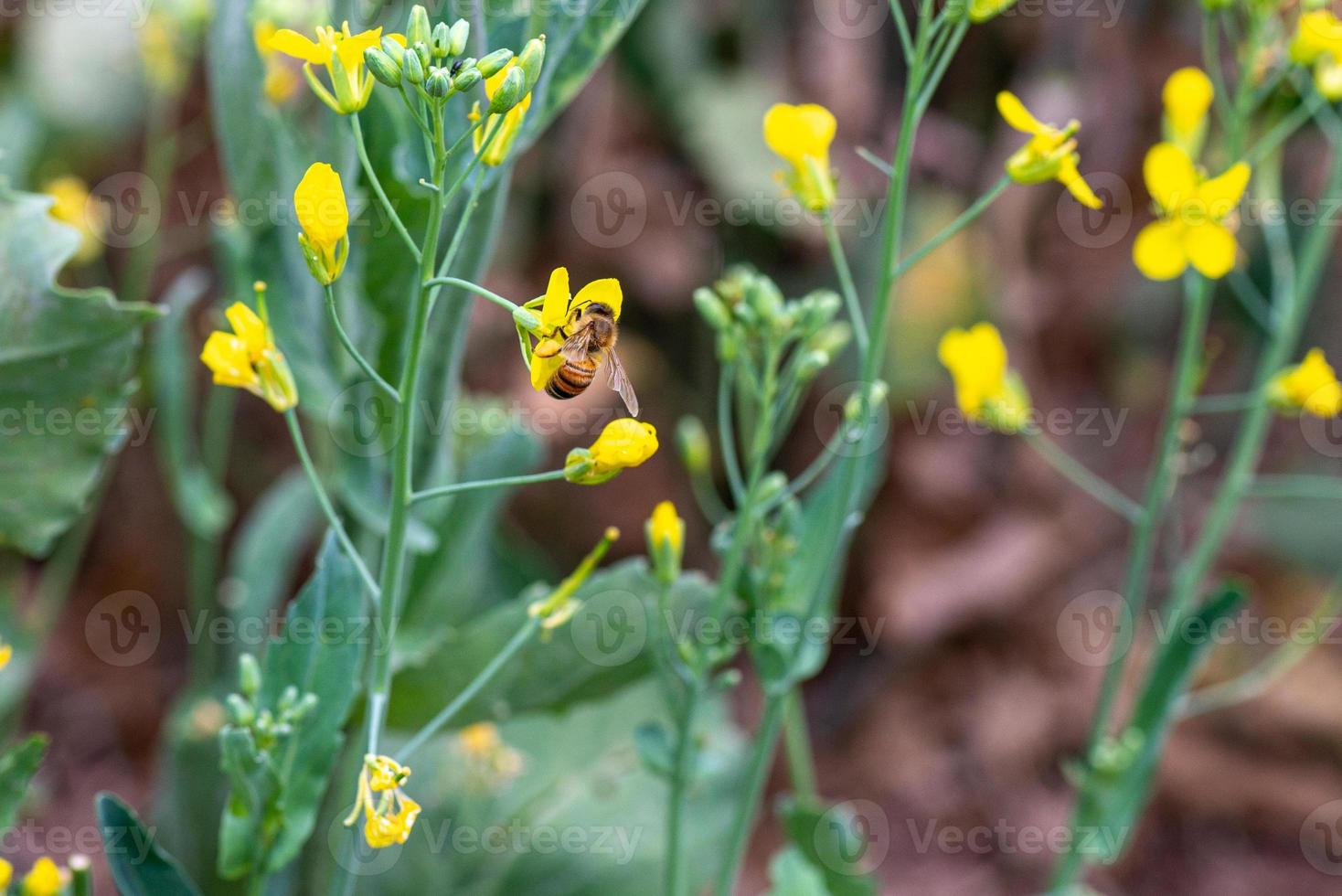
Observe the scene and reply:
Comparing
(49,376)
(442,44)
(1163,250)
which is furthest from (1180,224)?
(49,376)

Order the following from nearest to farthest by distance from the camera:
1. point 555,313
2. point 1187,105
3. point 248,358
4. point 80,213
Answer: point 555,313 < point 248,358 < point 1187,105 < point 80,213

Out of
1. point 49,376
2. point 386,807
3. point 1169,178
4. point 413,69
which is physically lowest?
point 386,807

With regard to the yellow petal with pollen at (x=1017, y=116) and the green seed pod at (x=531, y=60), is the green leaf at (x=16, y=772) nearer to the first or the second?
the green seed pod at (x=531, y=60)

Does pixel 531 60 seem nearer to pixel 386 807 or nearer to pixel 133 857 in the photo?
pixel 386 807

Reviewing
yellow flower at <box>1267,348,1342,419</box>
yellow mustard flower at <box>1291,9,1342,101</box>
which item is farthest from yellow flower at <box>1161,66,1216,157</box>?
yellow flower at <box>1267,348,1342,419</box>

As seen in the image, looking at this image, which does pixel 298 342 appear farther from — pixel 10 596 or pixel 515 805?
pixel 10 596

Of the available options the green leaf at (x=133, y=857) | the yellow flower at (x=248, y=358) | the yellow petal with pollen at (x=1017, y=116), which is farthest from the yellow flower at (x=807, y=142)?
the green leaf at (x=133, y=857)

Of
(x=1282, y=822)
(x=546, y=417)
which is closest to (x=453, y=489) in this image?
(x=546, y=417)
